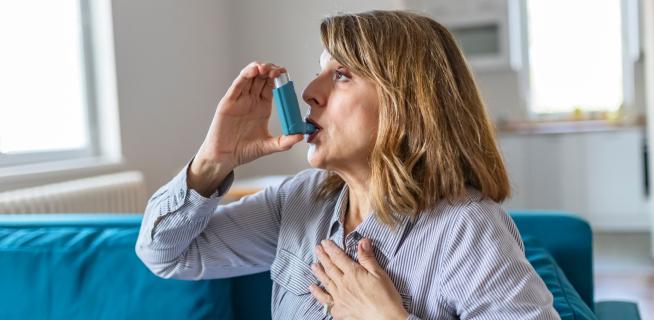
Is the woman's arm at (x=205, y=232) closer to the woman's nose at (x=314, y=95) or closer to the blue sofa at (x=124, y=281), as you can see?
the blue sofa at (x=124, y=281)

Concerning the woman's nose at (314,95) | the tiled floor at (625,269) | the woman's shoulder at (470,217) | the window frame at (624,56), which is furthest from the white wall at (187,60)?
the window frame at (624,56)

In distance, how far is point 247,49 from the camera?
4.56 metres

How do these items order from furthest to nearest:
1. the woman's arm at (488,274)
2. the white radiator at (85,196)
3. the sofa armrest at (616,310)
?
the white radiator at (85,196)
the sofa armrest at (616,310)
the woman's arm at (488,274)

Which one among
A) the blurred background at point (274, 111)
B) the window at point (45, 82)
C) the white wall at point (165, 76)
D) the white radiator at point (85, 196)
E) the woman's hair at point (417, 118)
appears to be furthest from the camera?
the white wall at point (165, 76)

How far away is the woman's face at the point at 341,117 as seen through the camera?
3.25 feet

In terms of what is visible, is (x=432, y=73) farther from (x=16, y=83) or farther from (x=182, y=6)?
(x=182, y=6)

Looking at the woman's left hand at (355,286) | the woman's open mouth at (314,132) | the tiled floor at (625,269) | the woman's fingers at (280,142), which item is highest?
the woman's open mouth at (314,132)

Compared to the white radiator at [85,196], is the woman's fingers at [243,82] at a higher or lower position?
higher

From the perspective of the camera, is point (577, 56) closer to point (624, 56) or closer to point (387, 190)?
point (624, 56)

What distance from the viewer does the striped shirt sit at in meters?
0.85

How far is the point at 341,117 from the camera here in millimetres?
991

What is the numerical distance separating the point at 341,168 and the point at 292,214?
0.57 ft

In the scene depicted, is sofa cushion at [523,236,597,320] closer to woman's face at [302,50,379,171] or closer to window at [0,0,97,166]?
woman's face at [302,50,379,171]

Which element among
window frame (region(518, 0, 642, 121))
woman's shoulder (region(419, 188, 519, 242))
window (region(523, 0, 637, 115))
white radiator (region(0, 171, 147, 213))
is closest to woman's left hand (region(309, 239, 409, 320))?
woman's shoulder (region(419, 188, 519, 242))
